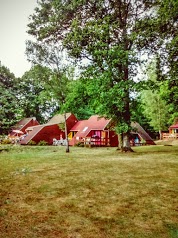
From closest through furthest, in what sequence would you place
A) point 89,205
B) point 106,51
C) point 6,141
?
point 89,205, point 106,51, point 6,141

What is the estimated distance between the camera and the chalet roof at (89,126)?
38572 millimetres

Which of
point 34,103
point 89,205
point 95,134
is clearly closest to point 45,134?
point 95,134

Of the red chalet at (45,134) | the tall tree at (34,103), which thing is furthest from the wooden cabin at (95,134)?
the tall tree at (34,103)

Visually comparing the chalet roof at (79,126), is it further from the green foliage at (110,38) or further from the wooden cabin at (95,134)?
the green foliage at (110,38)

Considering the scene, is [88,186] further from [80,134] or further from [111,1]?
[80,134]

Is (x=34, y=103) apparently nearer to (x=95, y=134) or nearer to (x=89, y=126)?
(x=89, y=126)

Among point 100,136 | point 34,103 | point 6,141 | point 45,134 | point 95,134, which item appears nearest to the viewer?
point 100,136

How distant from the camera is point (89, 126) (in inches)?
1602

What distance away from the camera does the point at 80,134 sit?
40438mm

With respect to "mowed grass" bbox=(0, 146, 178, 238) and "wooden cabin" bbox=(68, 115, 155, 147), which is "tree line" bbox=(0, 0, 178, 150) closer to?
"mowed grass" bbox=(0, 146, 178, 238)

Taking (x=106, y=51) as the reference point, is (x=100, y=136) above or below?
below

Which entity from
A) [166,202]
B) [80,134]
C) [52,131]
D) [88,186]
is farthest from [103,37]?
[52,131]

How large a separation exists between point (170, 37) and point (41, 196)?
17.2 m

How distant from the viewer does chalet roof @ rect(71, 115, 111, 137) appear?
127 ft
